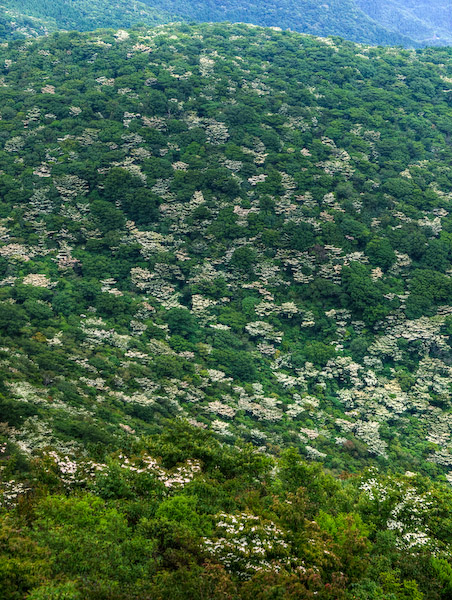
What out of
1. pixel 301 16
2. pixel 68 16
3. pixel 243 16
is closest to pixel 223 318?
pixel 68 16

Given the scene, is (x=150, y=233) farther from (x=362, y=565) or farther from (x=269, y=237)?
(x=362, y=565)

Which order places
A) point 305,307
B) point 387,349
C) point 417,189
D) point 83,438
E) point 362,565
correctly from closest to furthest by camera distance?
point 362,565 < point 83,438 < point 387,349 < point 305,307 < point 417,189

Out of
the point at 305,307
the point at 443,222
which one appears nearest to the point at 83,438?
the point at 305,307

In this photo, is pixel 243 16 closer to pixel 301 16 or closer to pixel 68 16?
pixel 301 16

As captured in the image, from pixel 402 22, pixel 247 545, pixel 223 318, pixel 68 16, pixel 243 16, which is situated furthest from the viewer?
pixel 402 22

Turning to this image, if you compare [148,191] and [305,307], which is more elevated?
[148,191]

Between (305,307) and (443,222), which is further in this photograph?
(443,222)

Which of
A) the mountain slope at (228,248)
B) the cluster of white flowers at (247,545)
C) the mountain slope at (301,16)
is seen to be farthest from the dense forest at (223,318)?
the mountain slope at (301,16)

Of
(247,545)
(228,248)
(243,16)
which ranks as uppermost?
(243,16)

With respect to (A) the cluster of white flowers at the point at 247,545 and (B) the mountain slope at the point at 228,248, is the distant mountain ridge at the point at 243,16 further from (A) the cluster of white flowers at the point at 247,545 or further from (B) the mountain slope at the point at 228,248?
(A) the cluster of white flowers at the point at 247,545

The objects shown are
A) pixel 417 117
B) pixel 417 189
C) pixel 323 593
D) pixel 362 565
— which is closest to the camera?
pixel 323 593
